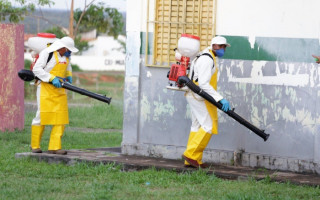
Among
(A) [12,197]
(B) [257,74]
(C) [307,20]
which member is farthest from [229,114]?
(A) [12,197]

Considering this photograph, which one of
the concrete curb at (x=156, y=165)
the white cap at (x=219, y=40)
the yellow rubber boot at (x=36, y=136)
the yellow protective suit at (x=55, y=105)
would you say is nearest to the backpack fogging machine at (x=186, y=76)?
the white cap at (x=219, y=40)

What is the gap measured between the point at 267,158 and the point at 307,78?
114 cm

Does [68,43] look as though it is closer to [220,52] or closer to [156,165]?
[156,165]

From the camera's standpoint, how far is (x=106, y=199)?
8805 millimetres

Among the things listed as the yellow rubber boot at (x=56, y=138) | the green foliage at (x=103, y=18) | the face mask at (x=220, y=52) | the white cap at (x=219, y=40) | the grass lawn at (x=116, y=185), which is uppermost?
the green foliage at (x=103, y=18)

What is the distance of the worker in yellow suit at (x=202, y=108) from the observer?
10445mm

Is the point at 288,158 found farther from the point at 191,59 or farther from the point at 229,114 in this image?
the point at 191,59

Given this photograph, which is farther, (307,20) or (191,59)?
(191,59)

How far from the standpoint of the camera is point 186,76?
10523 millimetres

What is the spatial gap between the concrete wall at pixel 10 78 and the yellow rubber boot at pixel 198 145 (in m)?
5.64

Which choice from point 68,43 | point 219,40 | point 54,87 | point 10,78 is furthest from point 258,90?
point 10,78

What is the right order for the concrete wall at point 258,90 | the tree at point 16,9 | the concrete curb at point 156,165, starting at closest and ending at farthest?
the concrete curb at point 156,165 → the concrete wall at point 258,90 → the tree at point 16,9

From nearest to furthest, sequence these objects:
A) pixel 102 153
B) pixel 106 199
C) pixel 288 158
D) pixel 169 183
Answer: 1. pixel 106 199
2. pixel 169 183
3. pixel 288 158
4. pixel 102 153

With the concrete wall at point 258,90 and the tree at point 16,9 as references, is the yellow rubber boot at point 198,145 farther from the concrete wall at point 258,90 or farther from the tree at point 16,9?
the tree at point 16,9
